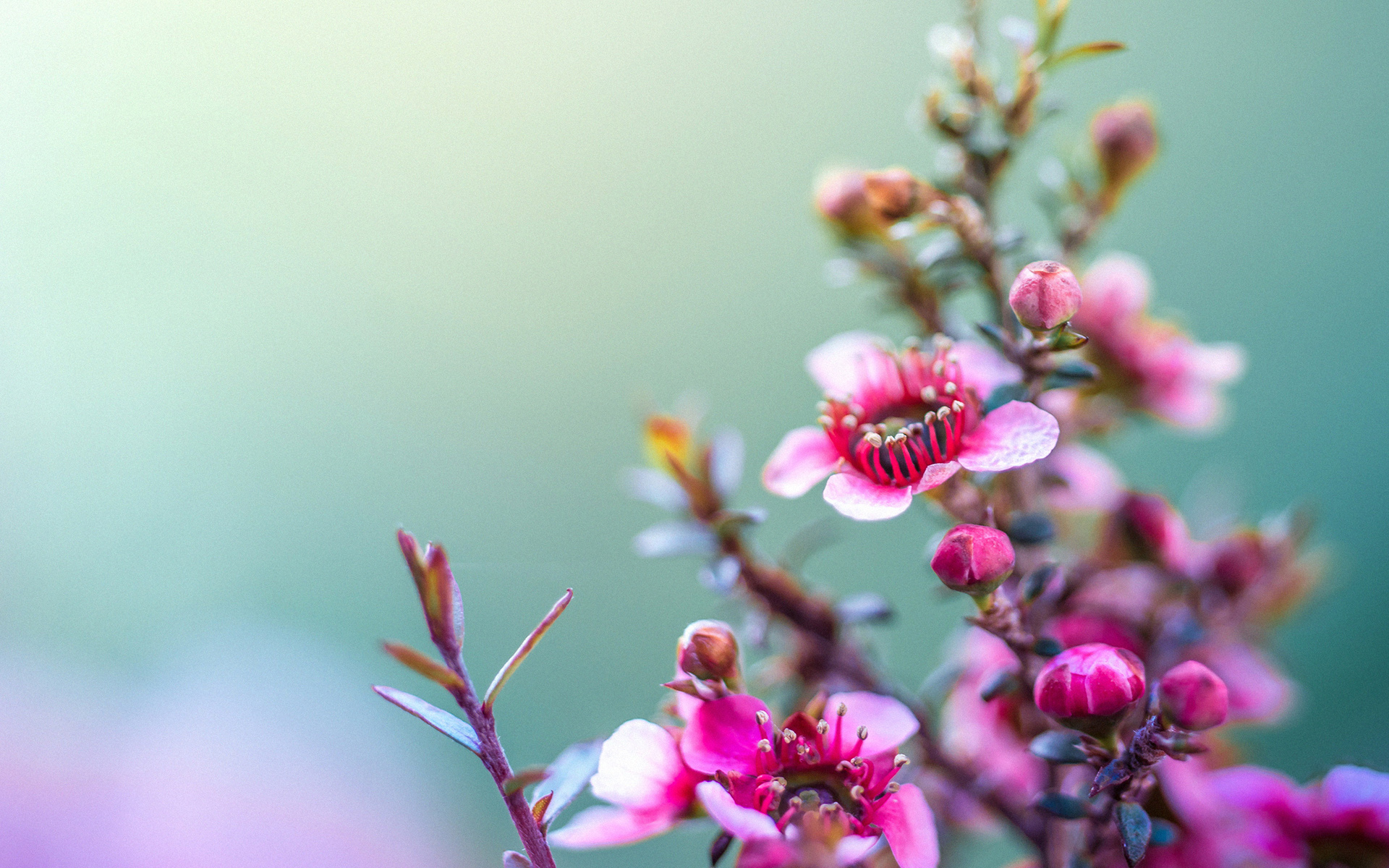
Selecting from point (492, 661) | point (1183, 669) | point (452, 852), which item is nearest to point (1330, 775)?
point (1183, 669)

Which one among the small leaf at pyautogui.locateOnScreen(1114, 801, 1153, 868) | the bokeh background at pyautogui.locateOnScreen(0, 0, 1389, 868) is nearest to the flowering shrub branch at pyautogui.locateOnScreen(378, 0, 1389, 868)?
the small leaf at pyautogui.locateOnScreen(1114, 801, 1153, 868)

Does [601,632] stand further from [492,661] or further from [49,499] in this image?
[49,499]

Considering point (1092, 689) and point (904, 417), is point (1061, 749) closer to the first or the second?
point (1092, 689)

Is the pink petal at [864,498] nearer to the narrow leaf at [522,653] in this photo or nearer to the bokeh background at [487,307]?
the narrow leaf at [522,653]

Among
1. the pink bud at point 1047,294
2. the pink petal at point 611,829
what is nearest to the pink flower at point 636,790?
the pink petal at point 611,829

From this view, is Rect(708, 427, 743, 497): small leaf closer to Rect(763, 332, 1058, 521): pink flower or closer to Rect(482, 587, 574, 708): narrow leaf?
Rect(763, 332, 1058, 521): pink flower

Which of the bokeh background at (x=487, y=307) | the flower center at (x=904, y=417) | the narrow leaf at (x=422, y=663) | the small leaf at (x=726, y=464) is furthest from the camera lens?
the bokeh background at (x=487, y=307)

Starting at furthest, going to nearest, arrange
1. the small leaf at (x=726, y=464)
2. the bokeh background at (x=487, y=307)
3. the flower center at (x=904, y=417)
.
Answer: the bokeh background at (x=487, y=307) → the small leaf at (x=726, y=464) → the flower center at (x=904, y=417)
